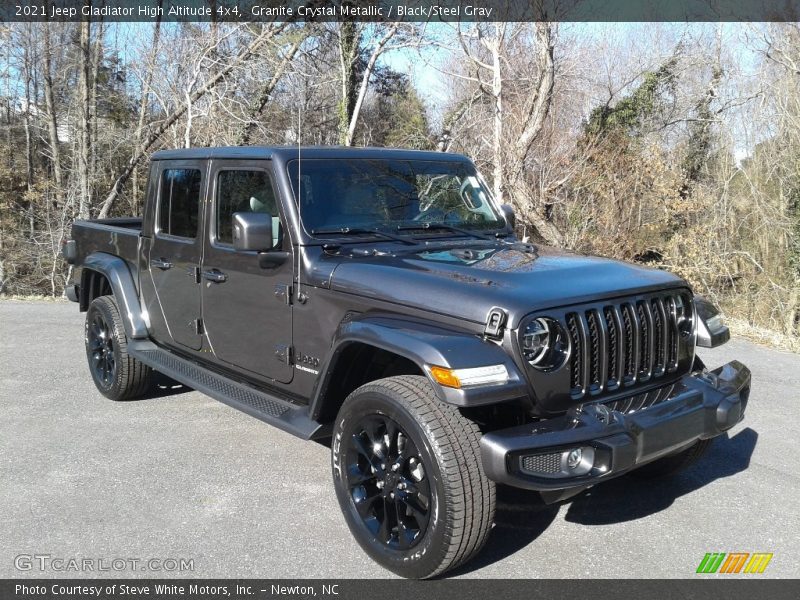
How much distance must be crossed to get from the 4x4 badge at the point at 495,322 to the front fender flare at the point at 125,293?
3.33m

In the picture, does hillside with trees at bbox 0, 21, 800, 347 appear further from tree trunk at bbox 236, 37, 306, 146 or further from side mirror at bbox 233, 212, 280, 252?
side mirror at bbox 233, 212, 280, 252

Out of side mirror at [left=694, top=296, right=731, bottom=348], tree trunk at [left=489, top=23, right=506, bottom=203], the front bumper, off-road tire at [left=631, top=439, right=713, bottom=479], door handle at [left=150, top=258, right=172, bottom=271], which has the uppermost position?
tree trunk at [left=489, top=23, right=506, bottom=203]

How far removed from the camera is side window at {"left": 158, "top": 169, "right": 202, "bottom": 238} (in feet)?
16.0

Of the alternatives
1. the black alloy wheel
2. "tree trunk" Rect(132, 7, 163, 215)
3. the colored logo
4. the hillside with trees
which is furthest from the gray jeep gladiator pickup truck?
"tree trunk" Rect(132, 7, 163, 215)

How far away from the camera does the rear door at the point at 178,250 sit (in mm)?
4820

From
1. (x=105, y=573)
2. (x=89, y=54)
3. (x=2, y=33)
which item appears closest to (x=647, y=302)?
(x=105, y=573)

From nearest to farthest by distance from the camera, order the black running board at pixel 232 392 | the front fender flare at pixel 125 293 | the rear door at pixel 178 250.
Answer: the black running board at pixel 232 392 < the rear door at pixel 178 250 < the front fender flare at pixel 125 293

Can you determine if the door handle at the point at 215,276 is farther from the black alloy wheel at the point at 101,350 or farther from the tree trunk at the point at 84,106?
the tree trunk at the point at 84,106

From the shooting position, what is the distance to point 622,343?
335 centimetres

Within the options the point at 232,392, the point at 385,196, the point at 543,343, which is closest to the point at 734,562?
the point at 543,343

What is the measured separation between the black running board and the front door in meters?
0.14

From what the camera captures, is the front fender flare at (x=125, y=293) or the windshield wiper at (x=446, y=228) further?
the front fender flare at (x=125, y=293)

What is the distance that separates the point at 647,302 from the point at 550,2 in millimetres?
12393
